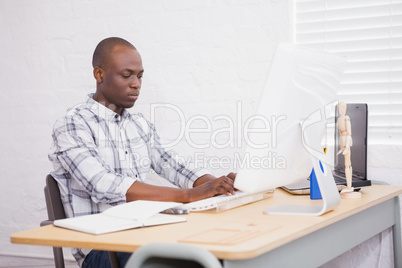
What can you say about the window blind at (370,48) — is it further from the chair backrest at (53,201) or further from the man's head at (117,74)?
the chair backrest at (53,201)

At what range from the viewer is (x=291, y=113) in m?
1.37

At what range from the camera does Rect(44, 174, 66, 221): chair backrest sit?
1.77m

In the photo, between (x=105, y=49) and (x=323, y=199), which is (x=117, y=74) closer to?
(x=105, y=49)

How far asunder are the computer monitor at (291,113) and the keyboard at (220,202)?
176 mm

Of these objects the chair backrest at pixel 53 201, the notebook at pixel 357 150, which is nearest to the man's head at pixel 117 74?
the chair backrest at pixel 53 201

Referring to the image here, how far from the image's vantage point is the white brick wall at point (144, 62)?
2.40 meters

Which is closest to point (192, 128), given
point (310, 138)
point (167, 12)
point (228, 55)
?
point (228, 55)

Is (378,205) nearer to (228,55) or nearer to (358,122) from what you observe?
(358,122)

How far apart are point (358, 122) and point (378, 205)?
0.34 m

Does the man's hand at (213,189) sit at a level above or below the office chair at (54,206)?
above

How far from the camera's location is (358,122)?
2070mm

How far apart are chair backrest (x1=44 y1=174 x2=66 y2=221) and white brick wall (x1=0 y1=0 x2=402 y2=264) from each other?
83cm

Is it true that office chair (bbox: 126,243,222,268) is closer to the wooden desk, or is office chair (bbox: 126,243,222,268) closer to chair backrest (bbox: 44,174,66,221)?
the wooden desk

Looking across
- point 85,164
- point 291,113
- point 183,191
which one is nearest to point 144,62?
point 85,164
